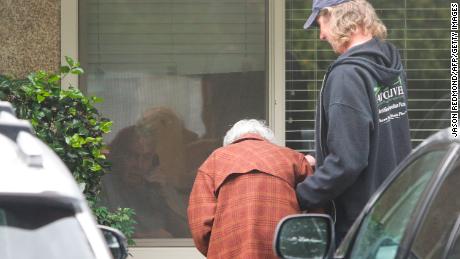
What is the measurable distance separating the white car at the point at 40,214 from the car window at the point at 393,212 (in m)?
1.21

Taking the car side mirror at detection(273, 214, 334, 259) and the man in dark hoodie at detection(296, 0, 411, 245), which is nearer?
the car side mirror at detection(273, 214, 334, 259)

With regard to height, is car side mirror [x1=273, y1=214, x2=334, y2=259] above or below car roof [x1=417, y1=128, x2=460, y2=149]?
below

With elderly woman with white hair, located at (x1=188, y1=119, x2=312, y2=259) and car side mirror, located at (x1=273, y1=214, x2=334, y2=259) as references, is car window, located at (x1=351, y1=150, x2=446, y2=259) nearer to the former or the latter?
car side mirror, located at (x1=273, y1=214, x2=334, y2=259)

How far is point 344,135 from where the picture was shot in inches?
186

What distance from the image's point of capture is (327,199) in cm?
487

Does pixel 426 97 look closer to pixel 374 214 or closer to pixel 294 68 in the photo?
pixel 294 68

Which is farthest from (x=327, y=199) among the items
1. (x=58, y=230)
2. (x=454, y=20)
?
(x=454, y=20)

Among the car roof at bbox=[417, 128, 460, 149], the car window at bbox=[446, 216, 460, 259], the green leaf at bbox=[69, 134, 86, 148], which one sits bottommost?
the car window at bbox=[446, 216, 460, 259]

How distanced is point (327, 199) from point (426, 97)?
3.80 meters

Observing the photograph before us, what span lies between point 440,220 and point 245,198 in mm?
1632

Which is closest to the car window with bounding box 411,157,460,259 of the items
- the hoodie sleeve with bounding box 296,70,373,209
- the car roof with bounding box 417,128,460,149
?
the car roof with bounding box 417,128,460,149

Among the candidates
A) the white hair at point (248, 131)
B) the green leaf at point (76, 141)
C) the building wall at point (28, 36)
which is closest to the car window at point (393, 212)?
the white hair at point (248, 131)

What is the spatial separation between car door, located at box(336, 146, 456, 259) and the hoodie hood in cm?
108

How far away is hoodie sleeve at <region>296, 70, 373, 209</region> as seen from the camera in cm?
473
